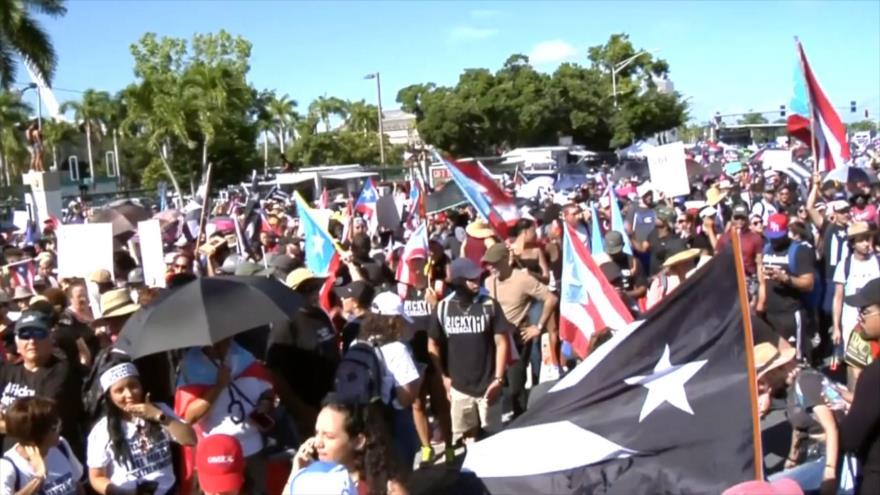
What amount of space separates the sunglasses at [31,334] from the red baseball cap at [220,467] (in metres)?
1.75

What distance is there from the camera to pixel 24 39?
82.6 feet

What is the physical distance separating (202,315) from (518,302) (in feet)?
11.9

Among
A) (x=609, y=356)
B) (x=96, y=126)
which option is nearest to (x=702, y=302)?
(x=609, y=356)

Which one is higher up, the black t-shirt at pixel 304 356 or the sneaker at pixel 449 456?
the black t-shirt at pixel 304 356

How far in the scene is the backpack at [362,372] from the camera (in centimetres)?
531

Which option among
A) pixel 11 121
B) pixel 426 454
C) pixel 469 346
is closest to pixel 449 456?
pixel 426 454

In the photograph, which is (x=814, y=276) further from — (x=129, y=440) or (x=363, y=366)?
(x=129, y=440)

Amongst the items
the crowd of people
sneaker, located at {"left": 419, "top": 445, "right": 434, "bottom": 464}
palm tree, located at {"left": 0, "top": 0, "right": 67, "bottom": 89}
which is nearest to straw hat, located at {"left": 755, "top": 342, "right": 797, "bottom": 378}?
the crowd of people

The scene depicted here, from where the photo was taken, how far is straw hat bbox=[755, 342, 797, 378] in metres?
4.86

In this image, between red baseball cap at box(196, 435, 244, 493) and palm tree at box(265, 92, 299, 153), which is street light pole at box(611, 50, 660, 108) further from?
red baseball cap at box(196, 435, 244, 493)

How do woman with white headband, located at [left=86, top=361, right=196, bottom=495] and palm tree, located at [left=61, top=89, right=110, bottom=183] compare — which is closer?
woman with white headband, located at [left=86, top=361, right=196, bottom=495]

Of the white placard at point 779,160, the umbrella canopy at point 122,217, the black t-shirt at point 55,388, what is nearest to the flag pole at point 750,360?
the black t-shirt at point 55,388

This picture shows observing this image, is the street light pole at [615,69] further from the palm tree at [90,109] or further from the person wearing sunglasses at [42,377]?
the person wearing sunglasses at [42,377]

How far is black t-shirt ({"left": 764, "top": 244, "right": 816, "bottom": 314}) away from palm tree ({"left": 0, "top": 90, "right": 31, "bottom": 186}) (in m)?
65.0
